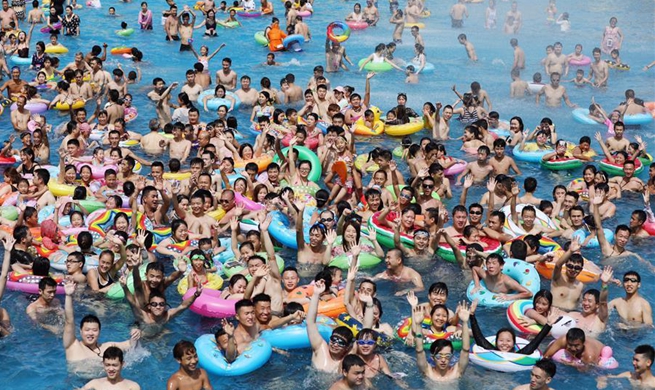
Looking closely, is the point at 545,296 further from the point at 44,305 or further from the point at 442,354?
the point at 44,305

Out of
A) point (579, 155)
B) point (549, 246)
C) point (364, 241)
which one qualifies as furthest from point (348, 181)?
point (579, 155)

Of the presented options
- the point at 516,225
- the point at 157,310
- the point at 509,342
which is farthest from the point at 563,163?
the point at 157,310

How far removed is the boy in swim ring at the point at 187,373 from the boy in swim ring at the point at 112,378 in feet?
1.34

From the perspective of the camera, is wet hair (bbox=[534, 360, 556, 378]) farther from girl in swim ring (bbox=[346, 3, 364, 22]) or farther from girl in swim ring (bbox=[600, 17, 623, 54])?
girl in swim ring (bbox=[346, 3, 364, 22])

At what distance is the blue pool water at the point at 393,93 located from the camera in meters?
9.95

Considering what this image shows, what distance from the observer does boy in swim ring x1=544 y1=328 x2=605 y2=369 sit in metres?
9.59

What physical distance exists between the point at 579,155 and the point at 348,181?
4.64m

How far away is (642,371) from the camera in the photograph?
927 cm

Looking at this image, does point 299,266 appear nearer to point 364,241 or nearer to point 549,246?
point 364,241

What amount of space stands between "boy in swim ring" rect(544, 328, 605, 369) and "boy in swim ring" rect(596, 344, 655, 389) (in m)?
0.31

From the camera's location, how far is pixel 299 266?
40.7 ft

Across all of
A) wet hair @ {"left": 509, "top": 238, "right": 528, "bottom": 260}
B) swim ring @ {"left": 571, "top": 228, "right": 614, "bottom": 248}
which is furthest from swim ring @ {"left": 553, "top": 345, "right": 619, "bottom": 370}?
swim ring @ {"left": 571, "top": 228, "right": 614, "bottom": 248}

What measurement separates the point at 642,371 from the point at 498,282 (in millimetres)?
2465

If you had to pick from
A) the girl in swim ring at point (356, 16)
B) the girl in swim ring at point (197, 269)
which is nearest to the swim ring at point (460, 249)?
the girl in swim ring at point (197, 269)
